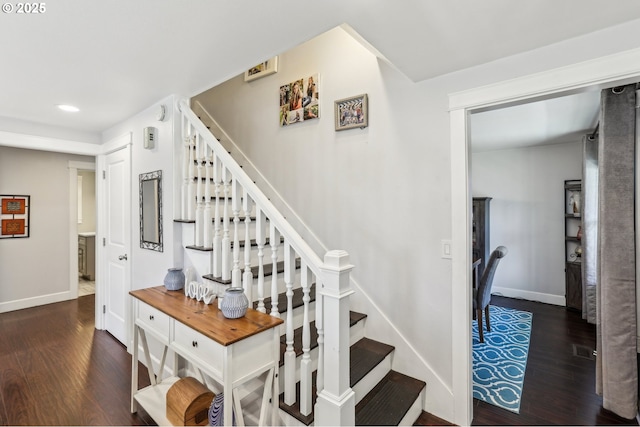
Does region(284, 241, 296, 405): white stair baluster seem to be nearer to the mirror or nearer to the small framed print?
the mirror

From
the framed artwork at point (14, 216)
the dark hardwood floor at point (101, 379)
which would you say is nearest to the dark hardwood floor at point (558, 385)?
the dark hardwood floor at point (101, 379)

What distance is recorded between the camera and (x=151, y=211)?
8.34 feet

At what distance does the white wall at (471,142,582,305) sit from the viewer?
4379mm

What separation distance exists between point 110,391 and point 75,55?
231cm

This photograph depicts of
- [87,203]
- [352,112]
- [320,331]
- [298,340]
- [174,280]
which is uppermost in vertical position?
[352,112]

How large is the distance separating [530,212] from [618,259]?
298 cm

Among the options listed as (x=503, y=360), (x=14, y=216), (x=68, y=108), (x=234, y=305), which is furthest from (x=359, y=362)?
(x=14, y=216)

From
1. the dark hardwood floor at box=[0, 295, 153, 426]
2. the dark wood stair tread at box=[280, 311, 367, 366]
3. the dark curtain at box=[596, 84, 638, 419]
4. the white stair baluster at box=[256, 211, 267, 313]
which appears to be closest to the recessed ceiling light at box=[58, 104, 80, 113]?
the white stair baluster at box=[256, 211, 267, 313]

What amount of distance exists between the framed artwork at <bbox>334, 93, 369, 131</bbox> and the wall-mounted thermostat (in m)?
1.53

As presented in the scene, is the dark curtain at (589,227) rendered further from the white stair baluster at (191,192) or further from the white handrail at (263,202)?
the white stair baluster at (191,192)

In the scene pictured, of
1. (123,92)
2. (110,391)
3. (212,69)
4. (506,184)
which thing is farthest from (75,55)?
(506,184)

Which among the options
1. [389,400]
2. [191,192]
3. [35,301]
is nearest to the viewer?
[389,400]

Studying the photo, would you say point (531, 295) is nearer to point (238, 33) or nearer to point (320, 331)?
point (320, 331)

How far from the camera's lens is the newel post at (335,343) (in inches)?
55.3
